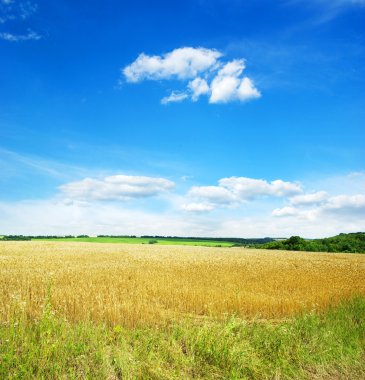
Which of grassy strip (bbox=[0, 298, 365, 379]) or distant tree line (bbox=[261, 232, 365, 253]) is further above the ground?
distant tree line (bbox=[261, 232, 365, 253])

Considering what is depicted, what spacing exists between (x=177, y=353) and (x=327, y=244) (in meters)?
90.3

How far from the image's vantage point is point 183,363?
6.61 meters

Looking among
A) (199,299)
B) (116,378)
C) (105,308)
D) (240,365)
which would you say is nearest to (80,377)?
(116,378)

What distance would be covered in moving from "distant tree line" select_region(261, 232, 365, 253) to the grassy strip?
266 feet

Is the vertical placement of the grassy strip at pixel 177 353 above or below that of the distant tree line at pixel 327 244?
below

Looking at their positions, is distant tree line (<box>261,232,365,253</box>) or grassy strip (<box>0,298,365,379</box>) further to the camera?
distant tree line (<box>261,232,365,253</box>)

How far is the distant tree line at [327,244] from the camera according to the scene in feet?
277

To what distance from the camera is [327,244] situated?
89.3 meters

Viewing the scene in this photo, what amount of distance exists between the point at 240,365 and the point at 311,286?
1157cm

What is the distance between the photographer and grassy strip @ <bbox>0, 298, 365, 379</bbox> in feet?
20.3

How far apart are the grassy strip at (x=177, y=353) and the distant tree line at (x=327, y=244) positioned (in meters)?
81.1

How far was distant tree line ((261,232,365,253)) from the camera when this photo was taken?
8456 cm

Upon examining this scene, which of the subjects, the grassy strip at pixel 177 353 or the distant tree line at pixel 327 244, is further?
the distant tree line at pixel 327 244

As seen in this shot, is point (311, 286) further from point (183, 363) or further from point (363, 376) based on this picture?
point (183, 363)
